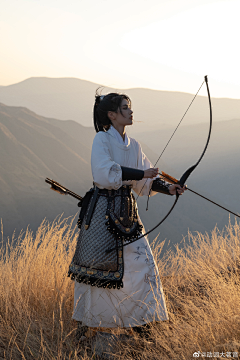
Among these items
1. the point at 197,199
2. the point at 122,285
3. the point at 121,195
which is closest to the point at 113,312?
the point at 122,285

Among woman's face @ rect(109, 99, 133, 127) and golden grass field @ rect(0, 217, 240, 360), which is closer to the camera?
golden grass field @ rect(0, 217, 240, 360)

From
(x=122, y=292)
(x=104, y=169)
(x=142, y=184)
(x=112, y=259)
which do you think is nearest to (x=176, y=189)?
(x=142, y=184)

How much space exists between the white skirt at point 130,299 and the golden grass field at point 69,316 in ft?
0.46

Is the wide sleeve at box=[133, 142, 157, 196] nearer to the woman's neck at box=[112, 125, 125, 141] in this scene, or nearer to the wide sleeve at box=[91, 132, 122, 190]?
the woman's neck at box=[112, 125, 125, 141]

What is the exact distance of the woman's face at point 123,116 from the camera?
9.06 ft

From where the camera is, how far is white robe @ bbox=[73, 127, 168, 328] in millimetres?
2463

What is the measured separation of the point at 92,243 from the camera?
253 cm

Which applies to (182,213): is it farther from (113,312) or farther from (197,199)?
(113,312)

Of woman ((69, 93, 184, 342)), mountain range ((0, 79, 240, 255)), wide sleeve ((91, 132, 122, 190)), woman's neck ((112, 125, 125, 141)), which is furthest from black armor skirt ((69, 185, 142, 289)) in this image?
mountain range ((0, 79, 240, 255))

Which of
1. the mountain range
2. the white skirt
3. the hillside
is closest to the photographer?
the white skirt

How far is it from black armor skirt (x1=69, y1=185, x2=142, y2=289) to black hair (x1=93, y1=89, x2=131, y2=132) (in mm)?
Result: 589

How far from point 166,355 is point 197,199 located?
293ft

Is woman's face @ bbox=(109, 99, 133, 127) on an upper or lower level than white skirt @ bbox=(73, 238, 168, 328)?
upper

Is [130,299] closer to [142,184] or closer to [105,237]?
[105,237]
